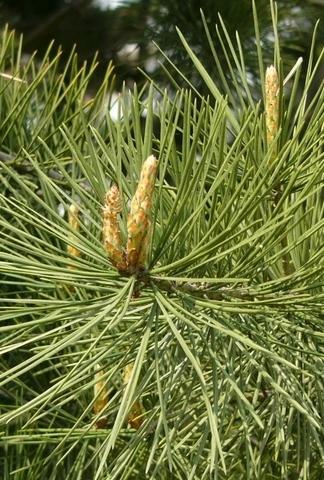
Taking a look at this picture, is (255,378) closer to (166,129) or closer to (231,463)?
(231,463)

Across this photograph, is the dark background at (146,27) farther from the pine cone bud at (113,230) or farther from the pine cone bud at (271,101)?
the pine cone bud at (113,230)

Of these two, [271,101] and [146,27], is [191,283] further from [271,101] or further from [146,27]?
[146,27]

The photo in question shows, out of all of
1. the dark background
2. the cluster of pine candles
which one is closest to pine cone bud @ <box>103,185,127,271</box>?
the cluster of pine candles

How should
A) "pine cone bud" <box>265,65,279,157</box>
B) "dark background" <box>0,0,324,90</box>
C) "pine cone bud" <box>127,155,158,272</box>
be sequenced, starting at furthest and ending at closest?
"dark background" <box>0,0,324,90</box> < "pine cone bud" <box>265,65,279,157</box> < "pine cone bud" <box>127,155,158,272</box>

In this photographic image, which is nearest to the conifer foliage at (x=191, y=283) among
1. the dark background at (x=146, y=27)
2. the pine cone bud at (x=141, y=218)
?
the pine cone bud at (x=141, y=218)

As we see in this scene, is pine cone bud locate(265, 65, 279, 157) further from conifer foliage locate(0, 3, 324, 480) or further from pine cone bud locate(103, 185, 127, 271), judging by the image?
pine cone bud locate(103, 185, 127, 271)

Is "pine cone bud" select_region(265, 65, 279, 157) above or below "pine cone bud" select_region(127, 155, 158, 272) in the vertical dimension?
above

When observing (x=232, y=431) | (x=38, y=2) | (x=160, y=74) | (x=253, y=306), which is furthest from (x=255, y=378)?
(x=38, y=2)

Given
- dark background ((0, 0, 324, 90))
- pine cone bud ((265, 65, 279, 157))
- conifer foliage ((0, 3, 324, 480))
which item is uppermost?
dark background ((0, 0, 324, 90))
